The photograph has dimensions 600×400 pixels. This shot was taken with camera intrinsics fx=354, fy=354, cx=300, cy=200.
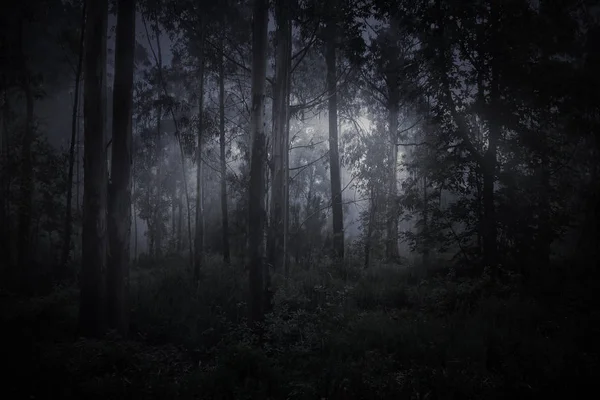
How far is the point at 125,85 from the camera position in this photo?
6.75 m

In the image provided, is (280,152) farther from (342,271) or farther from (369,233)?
(369,233)

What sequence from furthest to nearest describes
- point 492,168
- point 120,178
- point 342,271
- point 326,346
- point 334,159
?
point 334,159 → point 342,271 → point 492,168 → point 120,178 → point 326,346

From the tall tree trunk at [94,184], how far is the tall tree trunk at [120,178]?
188 millimetres

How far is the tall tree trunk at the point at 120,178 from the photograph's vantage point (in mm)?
→ 6656

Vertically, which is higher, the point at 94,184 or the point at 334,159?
the point at 334,159

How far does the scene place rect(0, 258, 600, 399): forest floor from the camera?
4.31 meters

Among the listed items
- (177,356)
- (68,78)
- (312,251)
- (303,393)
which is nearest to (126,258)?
(177,356)

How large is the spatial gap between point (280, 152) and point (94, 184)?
481 cm

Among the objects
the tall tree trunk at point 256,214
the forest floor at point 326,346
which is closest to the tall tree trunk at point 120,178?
the forest floor at point 326,346

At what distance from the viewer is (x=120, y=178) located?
265 inches

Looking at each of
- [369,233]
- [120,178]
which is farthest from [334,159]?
[120,178]

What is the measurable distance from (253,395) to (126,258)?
4.03m

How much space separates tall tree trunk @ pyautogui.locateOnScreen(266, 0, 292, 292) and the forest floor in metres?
1.80

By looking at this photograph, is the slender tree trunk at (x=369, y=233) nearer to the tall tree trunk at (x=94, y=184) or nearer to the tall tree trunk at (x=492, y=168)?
the tall tree trunk at (x=492, y=168)
